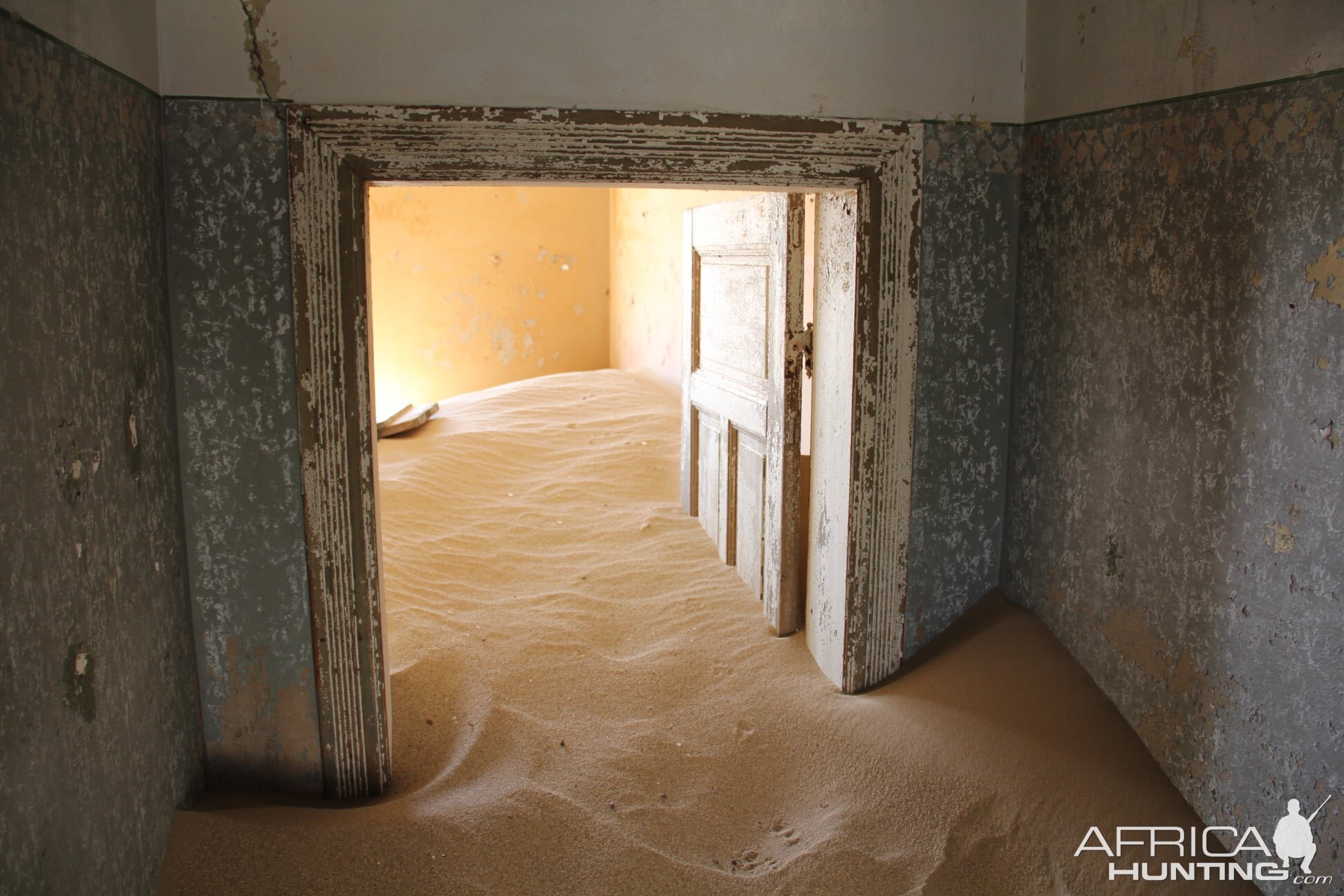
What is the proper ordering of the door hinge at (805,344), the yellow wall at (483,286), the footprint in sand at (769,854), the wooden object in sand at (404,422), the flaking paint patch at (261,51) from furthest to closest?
the yellow wall at (483,286) → the wooden object in sand at (404,422) → the door hinge at (805,344) → the footprint in sand at (769,854) → the flaking paint patch at (261,51)

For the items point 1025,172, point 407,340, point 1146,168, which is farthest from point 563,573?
point 407,340

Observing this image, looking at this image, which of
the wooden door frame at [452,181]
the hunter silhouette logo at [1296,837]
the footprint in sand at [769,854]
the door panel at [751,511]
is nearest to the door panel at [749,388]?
the door panel at [751,511]

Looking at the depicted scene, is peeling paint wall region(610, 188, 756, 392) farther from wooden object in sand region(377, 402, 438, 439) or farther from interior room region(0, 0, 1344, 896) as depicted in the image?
interior room region(0, 0, 1344, 896)

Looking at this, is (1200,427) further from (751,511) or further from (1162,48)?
(751,511)

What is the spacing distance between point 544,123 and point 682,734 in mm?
1770

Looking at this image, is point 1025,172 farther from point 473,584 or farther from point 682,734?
point 473,584

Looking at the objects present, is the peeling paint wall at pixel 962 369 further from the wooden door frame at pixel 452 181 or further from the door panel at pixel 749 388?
the door panel at pixel 749 388

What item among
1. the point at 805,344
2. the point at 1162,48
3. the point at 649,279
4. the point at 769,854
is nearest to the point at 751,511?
the point at 805,344

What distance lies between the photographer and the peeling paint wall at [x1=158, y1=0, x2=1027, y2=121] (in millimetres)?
2143

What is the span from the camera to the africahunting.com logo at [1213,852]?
1875 millimetres

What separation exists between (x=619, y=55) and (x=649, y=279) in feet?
15.1

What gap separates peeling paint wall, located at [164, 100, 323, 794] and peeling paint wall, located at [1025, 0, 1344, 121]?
76.9 inches

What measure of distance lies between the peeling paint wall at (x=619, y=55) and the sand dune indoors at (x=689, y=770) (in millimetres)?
1554

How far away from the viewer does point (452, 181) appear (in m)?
2.39
